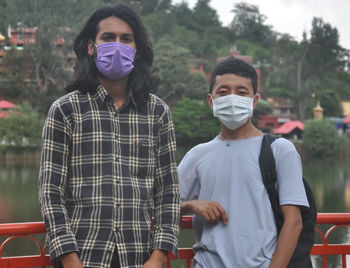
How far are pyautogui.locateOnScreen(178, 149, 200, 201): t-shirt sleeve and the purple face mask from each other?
29 cm

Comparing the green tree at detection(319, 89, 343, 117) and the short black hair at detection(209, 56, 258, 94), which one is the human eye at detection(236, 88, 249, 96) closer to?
the short black hair at detection(209, 56, 258, 94)

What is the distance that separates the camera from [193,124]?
23094 mm

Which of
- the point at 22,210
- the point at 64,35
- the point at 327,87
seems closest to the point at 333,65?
the point at 327,87

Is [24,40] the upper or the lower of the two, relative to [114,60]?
upper

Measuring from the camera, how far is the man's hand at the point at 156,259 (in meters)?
Result: 1.26

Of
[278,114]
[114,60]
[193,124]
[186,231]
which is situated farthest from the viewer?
[278,114]

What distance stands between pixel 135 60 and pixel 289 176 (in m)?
0.49

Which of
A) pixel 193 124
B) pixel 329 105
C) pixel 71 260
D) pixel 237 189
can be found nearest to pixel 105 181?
pixel 71 260

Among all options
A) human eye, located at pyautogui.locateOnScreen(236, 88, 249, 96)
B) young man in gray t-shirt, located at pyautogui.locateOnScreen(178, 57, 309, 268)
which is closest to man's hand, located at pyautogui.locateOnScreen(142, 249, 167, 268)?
young man in gray t-shirt, located at pyautogui.locateOnScreen(178, 57, 309, 268)

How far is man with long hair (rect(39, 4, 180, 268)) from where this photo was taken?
125 cm

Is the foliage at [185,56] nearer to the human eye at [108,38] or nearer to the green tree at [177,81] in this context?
the green tree at [177,81]

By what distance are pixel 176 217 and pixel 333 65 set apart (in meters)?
38.9

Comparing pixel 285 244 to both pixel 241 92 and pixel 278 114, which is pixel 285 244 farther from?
pixel 278 114

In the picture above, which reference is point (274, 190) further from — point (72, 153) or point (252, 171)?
point (72, 153)
